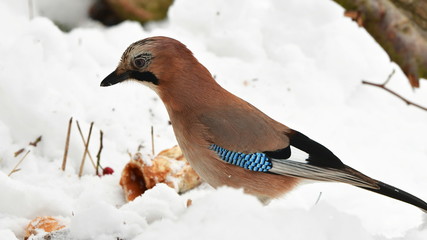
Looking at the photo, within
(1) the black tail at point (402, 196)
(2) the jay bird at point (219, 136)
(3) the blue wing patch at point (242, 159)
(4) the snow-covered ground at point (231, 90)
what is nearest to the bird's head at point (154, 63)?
(2) the jay bird at point (219, 136)

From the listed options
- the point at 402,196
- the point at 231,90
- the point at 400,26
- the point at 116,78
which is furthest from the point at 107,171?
the point at 400,26

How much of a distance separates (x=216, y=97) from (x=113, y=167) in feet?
2.24

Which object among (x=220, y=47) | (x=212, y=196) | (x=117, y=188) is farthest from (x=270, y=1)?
(x=212, y=196)

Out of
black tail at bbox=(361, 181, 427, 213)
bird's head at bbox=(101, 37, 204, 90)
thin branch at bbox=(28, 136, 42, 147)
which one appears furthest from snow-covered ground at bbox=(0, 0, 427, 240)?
bird's head at bbox=(101, 37, 204, 90)

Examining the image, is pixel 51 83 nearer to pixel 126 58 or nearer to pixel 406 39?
pixel 126 58

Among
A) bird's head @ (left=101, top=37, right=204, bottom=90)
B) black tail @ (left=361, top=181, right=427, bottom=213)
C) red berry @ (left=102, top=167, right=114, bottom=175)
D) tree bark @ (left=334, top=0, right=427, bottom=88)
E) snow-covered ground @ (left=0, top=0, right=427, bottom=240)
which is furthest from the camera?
red berry @ (left=102, top=167, right=114, bottom=175)

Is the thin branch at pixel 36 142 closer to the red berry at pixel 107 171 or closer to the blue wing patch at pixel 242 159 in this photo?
the red berry at pixel 107 171

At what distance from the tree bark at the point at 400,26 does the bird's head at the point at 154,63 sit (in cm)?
72

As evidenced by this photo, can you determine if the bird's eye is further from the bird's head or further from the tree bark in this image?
the tree bark

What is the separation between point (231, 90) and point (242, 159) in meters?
1.19

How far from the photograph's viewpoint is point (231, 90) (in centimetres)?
352

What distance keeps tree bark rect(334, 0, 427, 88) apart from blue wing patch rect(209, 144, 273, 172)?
2.33 feet

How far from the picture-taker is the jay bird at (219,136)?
236cm

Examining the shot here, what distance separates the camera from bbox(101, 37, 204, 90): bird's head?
2340 mm
